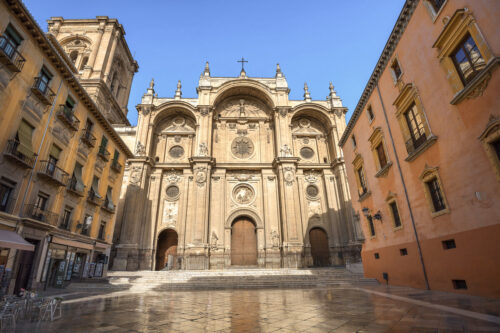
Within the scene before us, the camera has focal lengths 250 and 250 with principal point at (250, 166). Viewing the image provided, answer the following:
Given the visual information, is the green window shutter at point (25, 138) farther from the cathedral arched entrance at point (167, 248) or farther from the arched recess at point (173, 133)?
the arched recess at point (173, 133)

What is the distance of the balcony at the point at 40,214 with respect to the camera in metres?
11.2

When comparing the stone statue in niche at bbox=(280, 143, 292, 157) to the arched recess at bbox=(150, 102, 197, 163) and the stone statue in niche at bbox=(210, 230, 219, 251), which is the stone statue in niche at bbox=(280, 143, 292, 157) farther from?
the stone statue in niche at bbox=(210, 230, 219, 251)

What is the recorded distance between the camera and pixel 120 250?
69.9ft

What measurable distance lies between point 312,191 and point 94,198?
1958 centimetres

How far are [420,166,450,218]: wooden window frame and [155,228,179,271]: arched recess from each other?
21036 millimetres

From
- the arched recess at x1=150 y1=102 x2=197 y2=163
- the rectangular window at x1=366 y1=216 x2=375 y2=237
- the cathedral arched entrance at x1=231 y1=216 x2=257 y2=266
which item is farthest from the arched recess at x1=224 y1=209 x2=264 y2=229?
the rectangular window at x1=366 y1=216 x2=375 y2=237

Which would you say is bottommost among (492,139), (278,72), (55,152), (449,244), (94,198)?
(449,244)

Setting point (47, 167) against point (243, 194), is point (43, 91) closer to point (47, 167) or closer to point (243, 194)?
point (47, 167)

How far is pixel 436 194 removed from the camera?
948 centimetres

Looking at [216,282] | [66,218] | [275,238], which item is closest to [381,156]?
[216,282]

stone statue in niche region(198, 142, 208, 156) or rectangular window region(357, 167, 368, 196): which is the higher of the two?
stone statue in niche region(198, 142, 208, 156)

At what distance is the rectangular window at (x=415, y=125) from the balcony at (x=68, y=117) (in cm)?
1714

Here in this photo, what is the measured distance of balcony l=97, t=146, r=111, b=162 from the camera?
1717cm

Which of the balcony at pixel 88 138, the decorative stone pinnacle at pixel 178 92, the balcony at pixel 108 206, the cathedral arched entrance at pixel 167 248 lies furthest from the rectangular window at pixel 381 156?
the decorative stone pinnacle at pixel 178 92
